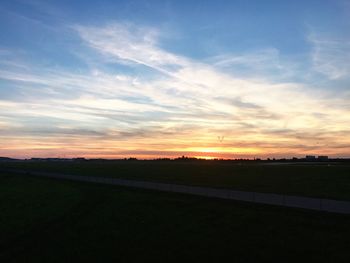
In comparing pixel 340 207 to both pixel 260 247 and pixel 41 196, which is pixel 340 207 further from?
pixel 41 196

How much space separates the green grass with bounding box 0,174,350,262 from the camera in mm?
18500

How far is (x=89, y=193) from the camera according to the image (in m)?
43.2

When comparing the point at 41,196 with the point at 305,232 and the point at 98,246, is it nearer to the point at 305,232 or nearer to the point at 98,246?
the point at 98,246

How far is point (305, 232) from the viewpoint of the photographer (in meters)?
20.6

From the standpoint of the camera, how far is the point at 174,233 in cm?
2284

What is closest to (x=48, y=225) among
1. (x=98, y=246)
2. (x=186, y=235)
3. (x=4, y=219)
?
(x=4, y=219)

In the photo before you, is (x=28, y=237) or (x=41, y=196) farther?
(x=41, y=196)

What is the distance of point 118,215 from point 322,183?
21.1 meters

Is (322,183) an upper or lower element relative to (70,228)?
upper

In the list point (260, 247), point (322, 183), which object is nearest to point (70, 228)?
point (260, 247)

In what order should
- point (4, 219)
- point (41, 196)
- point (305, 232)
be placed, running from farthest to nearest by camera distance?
1. point (41, 196)
2. point (4, 219)
3. point (305, 232)

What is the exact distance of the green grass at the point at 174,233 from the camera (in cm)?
1850

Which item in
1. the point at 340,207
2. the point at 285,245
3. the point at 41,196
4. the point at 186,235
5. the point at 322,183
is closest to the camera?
the point at 285,245

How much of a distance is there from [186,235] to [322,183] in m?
23.7
